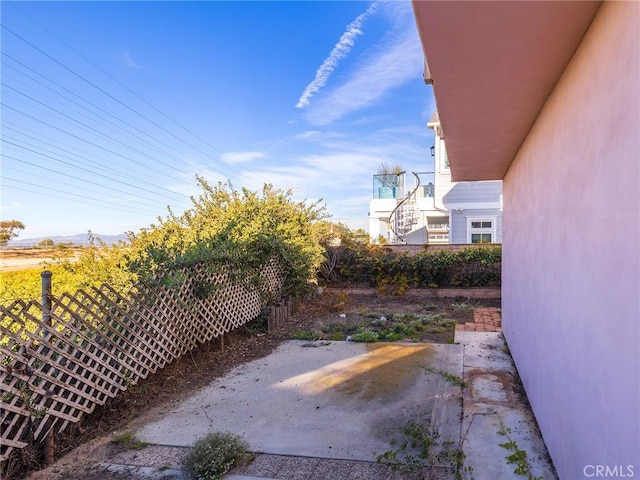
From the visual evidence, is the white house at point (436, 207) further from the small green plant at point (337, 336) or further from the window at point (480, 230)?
the small green plant at point (337, 336)

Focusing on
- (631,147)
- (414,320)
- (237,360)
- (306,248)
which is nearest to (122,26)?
(306,248)

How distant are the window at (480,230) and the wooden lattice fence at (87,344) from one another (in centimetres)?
909

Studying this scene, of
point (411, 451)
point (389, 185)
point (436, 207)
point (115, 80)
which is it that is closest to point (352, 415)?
point (411, 451)

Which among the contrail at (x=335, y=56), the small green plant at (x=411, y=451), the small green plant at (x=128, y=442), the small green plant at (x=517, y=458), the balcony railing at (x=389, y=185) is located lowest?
the small green plant at (x=128, y=442)

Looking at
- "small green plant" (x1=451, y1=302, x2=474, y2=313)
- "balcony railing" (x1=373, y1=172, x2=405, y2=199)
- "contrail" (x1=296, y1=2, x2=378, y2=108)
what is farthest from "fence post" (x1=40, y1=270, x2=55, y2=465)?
"balcony railing" (x1=373, y1=172, x2=405, y2=199)

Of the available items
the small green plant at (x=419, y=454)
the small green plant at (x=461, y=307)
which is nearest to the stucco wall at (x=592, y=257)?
the small green plant at (x=419, y=454)

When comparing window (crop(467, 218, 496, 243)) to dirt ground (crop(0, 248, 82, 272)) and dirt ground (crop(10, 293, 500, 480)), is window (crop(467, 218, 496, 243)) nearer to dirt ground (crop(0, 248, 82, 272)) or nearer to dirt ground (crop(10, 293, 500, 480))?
dirt ground (crop(10, 293, 500, 480))

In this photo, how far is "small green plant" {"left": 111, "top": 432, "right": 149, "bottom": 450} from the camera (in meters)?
2.99

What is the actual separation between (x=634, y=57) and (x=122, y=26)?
8606 millimetres

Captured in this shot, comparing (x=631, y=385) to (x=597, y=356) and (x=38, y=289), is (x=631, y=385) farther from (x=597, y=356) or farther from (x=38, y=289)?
(x=38, y=289)

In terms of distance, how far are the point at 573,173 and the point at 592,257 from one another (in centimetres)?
59

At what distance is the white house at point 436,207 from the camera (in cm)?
1162

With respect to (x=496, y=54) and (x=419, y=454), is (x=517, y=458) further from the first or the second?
(x=496, y=54)

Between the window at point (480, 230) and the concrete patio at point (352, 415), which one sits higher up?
the window at point (480, 230)
